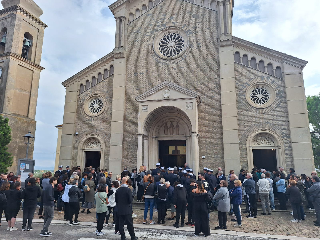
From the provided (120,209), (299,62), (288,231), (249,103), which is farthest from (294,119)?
(120,209)

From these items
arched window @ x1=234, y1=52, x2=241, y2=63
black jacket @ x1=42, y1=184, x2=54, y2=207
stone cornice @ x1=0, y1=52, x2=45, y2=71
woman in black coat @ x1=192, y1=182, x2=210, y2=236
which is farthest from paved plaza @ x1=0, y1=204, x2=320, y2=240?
stone cornice @ x1=0, y1=52, x2=45, y2=71

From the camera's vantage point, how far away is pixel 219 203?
27.3 ft

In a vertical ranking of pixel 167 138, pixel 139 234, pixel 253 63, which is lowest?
pixel 139 234

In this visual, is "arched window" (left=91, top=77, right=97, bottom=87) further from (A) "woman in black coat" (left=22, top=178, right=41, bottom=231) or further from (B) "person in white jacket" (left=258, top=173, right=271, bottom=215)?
(B) "person in white jacket" (left=258, top=173, right=271, bottom=215)

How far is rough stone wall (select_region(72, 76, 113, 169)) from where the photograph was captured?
18312mm

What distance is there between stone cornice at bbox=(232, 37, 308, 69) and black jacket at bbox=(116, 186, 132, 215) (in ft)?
46.1

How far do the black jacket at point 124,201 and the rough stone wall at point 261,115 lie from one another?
1038cm

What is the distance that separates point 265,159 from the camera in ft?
51.7

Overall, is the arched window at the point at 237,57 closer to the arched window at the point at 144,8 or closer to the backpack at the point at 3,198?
the arched window at the point at 144,8

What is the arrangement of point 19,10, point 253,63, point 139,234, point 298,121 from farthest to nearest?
point 19,10, point 253,63, point 298,121, point 139,234

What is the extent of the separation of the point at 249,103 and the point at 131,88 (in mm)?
8784

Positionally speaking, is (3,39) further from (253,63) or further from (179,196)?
(179,196)

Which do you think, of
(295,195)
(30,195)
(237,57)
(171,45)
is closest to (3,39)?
(171,45)

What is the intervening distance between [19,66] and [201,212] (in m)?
21.7
